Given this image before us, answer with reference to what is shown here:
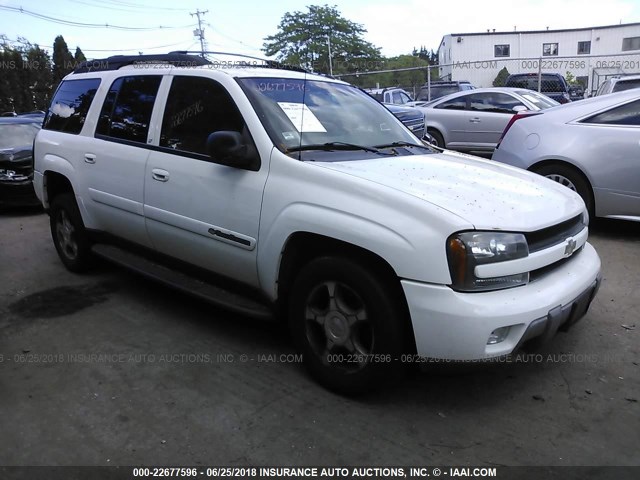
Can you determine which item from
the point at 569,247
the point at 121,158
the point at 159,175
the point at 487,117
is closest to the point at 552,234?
the point at 569,247

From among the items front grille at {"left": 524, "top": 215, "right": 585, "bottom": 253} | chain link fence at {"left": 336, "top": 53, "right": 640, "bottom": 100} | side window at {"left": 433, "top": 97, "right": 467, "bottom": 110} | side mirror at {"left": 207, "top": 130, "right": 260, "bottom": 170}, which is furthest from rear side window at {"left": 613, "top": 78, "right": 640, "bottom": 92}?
A: side mirror at {"left": 207, "top": 130, "right": 260, "bottom": 170}

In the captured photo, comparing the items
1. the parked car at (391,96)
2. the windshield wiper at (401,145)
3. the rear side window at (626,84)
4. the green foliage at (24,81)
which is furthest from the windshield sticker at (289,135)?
the green foliage at (24,81)

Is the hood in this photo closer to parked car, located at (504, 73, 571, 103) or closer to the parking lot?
the parking lot

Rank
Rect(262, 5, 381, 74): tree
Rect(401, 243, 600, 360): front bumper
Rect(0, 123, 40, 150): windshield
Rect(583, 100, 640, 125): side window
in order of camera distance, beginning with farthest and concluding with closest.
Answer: Rect(262, 5, 381, 74): tree
Rect(0, 123, 40, 150): windshield
Rect(583, 100, 640, 125): side window
Rect(401, 243, 600, 360): front bumper

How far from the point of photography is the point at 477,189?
117 inches

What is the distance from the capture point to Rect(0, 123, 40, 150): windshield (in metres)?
8.93

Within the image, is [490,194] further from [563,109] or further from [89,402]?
[563,109]

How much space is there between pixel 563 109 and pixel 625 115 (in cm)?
66

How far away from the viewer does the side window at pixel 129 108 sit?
4098mm

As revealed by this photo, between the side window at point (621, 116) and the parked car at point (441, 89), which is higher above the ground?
the parked car at point (441, 89)

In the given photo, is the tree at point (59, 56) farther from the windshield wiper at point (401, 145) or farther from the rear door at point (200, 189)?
the windshield wiper at point (401, 145)

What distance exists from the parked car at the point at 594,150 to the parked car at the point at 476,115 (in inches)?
179

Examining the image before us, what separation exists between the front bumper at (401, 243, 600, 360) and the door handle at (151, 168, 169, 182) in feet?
6.60

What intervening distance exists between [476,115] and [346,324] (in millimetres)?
8997
